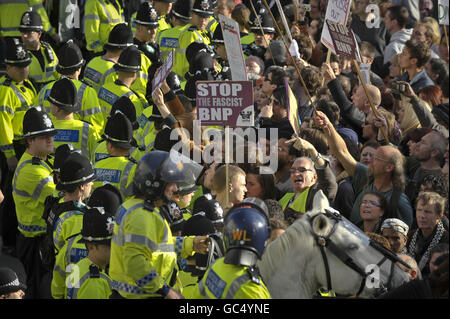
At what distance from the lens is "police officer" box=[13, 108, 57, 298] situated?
10742mm

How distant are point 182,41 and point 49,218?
529cm

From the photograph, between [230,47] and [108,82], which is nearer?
[230,47]

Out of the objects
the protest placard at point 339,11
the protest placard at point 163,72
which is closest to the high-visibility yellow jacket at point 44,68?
the protest placard at point 163,72

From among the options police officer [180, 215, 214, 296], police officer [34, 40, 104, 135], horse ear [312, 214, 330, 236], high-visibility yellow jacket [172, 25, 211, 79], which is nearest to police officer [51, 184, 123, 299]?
police officer [180, 215, 214, 296]

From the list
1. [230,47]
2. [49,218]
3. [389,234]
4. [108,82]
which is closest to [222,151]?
[230,47]

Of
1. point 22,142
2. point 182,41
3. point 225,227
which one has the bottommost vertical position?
point 22,142

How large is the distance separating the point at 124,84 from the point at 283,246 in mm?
6820

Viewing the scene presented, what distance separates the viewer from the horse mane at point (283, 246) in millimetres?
6586

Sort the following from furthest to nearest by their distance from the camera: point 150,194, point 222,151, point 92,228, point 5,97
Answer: point 5,97 → point 222,151 → point 92,228 → point 150,194

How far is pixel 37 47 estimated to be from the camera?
14.8m

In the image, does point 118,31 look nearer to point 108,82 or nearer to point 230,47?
point 108,82

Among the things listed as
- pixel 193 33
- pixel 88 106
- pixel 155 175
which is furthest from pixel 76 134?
pixel 155 175

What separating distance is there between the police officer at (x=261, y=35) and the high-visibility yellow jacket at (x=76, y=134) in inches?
152

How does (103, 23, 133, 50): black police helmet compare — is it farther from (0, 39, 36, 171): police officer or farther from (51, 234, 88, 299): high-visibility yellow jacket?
(51, 234, 88, 299): high-visibility yellow jacket
